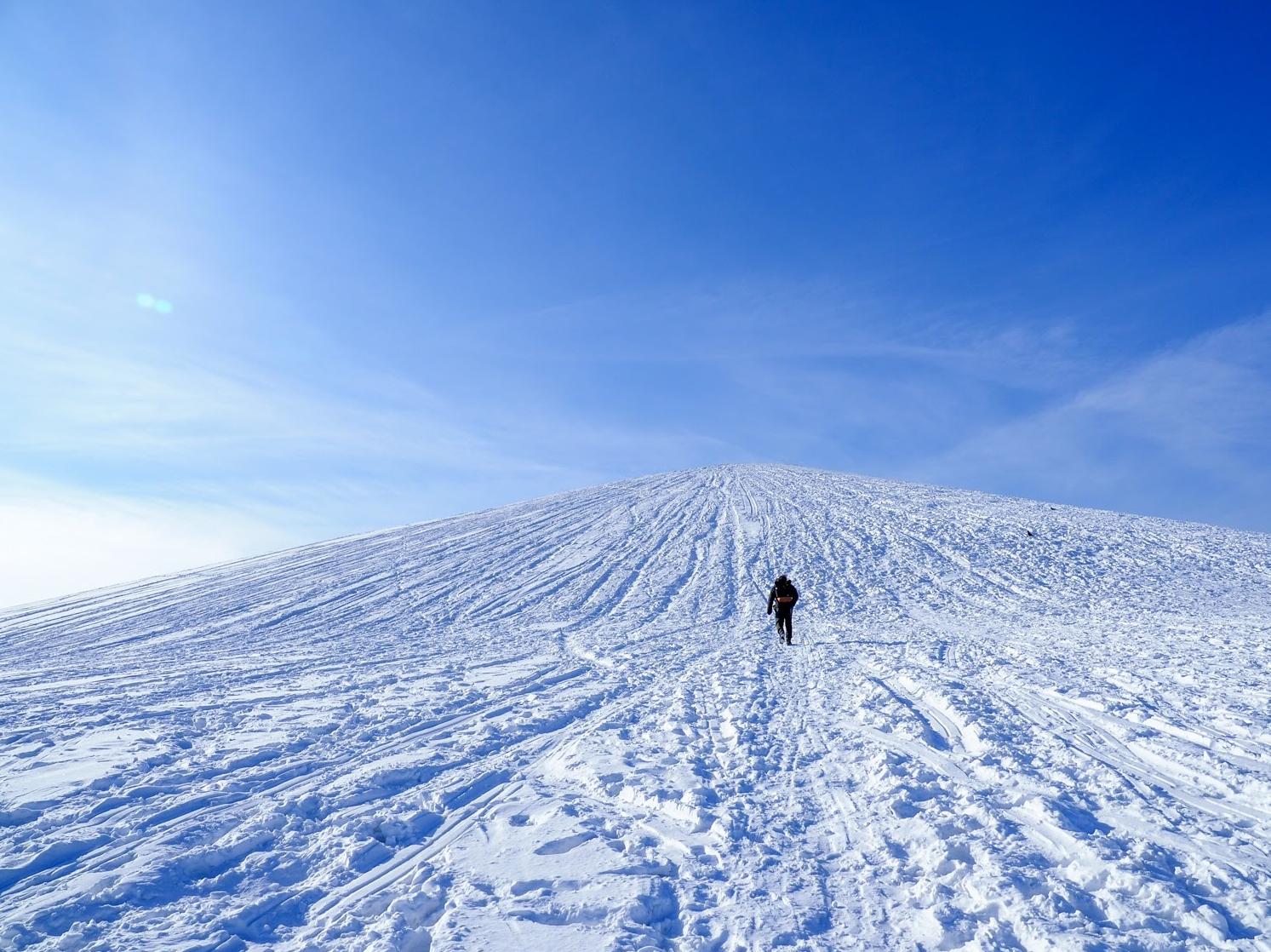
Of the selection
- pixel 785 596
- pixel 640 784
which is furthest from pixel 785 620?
pixel 640 784

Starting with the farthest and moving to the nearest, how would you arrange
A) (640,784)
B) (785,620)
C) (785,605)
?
(785,620) < (785,605) < (640,784)

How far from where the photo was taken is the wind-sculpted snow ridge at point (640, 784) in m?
4.16

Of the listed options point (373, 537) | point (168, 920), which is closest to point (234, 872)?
point (168, 920)

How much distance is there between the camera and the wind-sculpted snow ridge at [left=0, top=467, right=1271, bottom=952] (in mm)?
4156

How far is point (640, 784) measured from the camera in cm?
629

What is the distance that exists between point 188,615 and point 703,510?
21618mm

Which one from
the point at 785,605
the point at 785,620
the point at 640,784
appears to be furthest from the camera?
the point at 785,620

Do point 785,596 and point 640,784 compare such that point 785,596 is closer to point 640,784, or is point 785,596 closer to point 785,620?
point 785,620

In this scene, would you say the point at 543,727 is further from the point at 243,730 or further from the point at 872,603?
the point at 872,603

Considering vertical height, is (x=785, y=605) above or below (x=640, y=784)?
above

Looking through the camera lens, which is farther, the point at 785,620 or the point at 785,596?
the point at 785,620

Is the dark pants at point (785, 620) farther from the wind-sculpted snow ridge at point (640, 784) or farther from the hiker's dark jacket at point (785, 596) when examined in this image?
the wind-sculpted snow ridge at point (640, 784)

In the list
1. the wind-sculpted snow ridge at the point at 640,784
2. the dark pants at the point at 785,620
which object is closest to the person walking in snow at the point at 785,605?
the dark pants at the point at 785,620

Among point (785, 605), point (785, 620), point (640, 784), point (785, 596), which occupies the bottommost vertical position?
point (640, 784)
